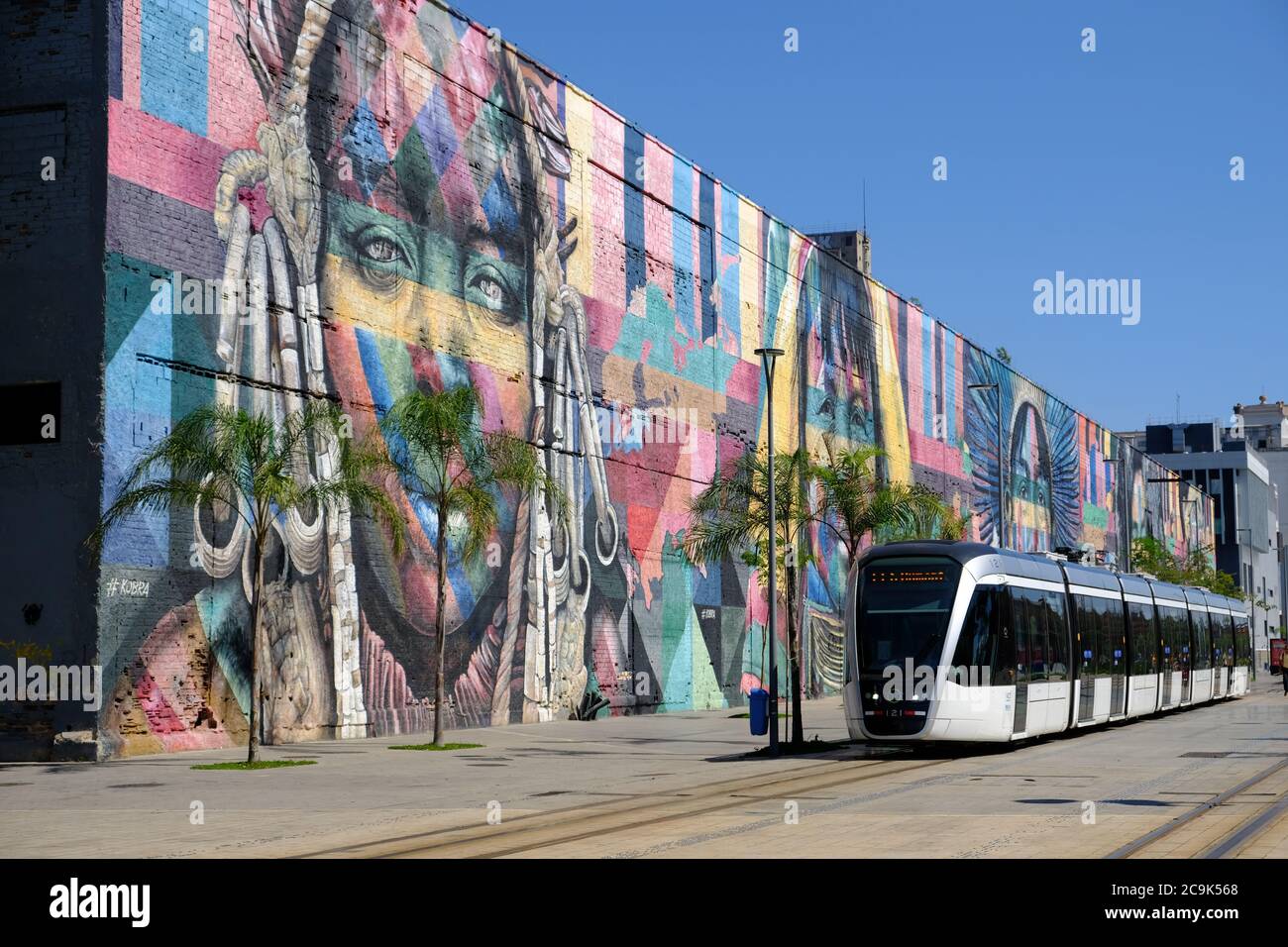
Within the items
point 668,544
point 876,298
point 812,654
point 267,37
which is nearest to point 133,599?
point 267,37

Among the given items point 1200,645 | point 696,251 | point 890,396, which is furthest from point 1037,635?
point 890,396

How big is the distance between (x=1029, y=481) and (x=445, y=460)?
65.8m


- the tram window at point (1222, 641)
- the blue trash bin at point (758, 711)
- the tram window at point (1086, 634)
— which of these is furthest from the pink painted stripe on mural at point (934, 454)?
the blue trash bin at point (758, 711)

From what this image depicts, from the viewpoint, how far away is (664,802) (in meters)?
19.5

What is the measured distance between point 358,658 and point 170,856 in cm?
1967

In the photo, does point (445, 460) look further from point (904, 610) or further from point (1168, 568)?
point (1168, 568)

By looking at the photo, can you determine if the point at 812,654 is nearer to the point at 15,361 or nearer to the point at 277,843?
the point at 15,361

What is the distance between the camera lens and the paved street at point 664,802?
48.2ft

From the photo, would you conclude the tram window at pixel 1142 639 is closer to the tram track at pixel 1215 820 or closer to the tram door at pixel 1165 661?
the tram door at pixel 1165 661

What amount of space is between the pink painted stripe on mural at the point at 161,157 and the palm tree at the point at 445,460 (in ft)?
18.7

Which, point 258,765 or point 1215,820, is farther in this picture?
point 258,765
